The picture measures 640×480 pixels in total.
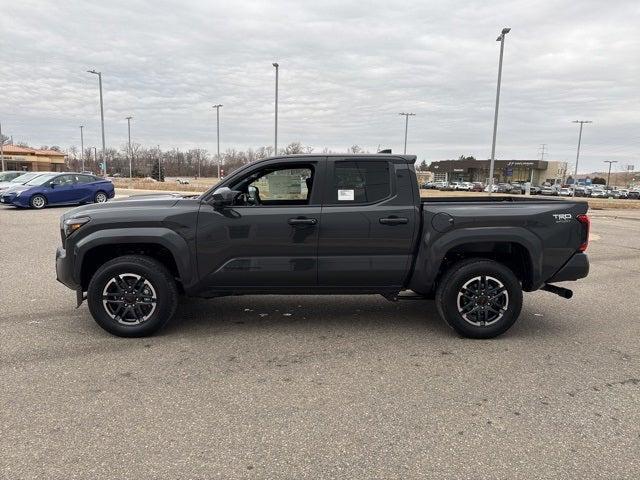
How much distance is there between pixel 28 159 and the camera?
285ft

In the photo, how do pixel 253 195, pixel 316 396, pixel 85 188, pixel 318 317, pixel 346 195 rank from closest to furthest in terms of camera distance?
pixel 316 396 → pixel 346 195 → pixel 253 195 → pixel 318 317 → pixel 85 188

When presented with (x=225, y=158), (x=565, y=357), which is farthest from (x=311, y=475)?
(x=225, y=158)

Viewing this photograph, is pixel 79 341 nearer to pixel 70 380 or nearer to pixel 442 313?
pixel 70 380

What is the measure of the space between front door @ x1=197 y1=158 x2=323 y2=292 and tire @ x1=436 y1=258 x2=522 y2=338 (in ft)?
4.42

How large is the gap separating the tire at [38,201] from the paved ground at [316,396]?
1472 centimetres

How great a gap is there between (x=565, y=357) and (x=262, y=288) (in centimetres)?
288

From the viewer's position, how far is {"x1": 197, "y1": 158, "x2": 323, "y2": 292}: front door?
462 cm

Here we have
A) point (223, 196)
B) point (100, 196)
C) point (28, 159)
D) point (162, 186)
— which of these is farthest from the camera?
point (28, 159)

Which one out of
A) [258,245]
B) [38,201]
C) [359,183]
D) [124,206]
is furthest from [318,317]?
[38,201]

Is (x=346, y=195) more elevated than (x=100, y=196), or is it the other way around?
(x=346, y=195)

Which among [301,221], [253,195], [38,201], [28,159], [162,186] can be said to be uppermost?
[253,195]

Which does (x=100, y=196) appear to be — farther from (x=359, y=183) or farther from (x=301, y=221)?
(x=359, y=183)

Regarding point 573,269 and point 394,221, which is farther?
point 573,269

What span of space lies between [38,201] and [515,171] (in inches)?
4039
